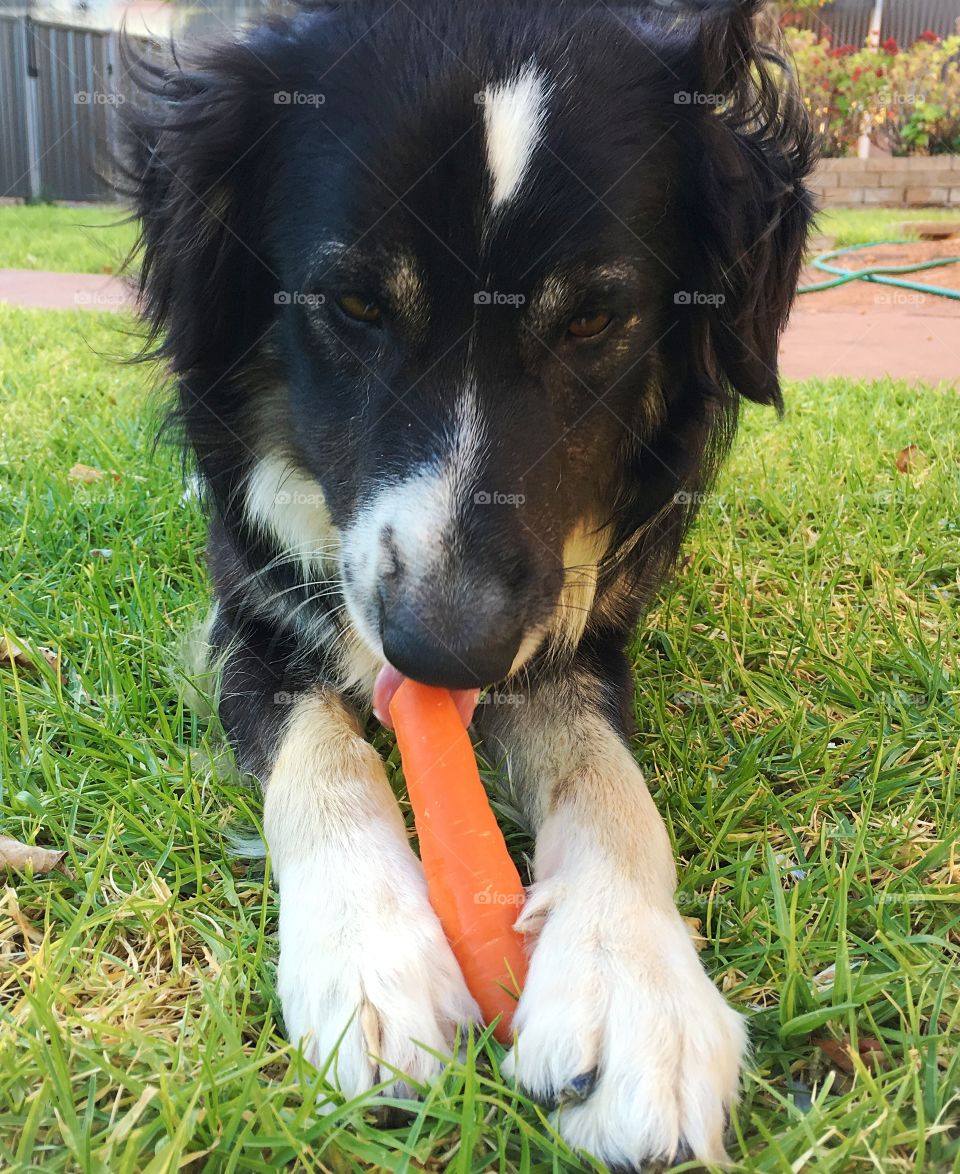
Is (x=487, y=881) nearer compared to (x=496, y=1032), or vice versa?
(x=496, y=1032)

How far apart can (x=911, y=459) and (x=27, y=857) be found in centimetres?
404

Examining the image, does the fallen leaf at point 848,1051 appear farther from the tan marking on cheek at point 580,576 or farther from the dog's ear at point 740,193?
the dog's ear at point 740,193

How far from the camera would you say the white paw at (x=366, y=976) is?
160 centimetres

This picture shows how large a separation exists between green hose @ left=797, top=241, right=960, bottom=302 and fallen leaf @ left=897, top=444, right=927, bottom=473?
117 inches

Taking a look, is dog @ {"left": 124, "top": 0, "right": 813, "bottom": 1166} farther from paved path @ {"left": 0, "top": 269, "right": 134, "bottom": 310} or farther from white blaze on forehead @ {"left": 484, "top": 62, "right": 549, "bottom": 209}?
paved path @ {"left": 0, "top": 269, "right": 134, "bottom": 310}

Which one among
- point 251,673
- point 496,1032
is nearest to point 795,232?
point 251,673

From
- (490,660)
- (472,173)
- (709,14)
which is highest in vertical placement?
(709,14)

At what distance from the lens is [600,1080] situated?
1.54 meters

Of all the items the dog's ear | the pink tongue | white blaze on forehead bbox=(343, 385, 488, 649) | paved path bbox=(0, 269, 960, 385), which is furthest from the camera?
paved path bbox=(0, 269, 960, 385)

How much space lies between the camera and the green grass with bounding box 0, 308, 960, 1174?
58.7 inches

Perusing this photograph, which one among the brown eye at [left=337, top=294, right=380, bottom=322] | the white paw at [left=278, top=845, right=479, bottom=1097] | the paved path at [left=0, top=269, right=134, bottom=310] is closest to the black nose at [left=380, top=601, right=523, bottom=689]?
the white paw at [left=278, top=845, right=479, bottom=1097]

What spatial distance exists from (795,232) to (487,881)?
6.04 feet

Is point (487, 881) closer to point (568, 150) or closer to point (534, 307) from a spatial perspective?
point (534, 307)

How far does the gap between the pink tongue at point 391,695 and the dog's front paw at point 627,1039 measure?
0.50 m
